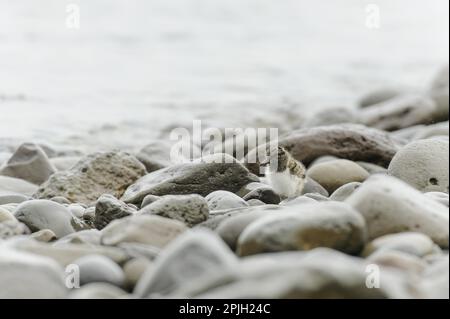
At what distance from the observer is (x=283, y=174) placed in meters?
4.23

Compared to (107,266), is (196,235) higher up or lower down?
higher up

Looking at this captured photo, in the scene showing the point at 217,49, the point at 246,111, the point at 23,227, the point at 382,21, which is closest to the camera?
the point at 23,227

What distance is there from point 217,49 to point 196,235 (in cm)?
1385

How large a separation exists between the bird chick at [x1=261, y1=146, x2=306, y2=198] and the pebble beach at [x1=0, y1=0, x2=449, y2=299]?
8 cm

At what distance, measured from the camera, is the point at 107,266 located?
2.33 m

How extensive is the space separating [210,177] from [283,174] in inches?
16.3

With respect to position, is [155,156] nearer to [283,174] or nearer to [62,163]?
[62,163]

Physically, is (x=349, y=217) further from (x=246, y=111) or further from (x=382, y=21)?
(x=382, y=21)

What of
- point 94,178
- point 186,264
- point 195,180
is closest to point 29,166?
point 94,178

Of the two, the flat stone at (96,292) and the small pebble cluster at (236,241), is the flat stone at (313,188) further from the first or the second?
the flat stone at (96,292)

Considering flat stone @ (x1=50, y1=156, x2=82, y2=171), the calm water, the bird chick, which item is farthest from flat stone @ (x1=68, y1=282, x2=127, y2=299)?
the calm water

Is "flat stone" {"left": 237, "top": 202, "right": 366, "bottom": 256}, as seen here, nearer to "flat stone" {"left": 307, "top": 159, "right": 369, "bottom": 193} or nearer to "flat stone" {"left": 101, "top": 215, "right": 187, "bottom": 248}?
"flat stone" {"left": 101, "top": 215, "right": 187, "bottom": 248}

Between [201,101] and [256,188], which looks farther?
[201,101]

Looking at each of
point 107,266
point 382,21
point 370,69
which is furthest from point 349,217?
point 382,21
